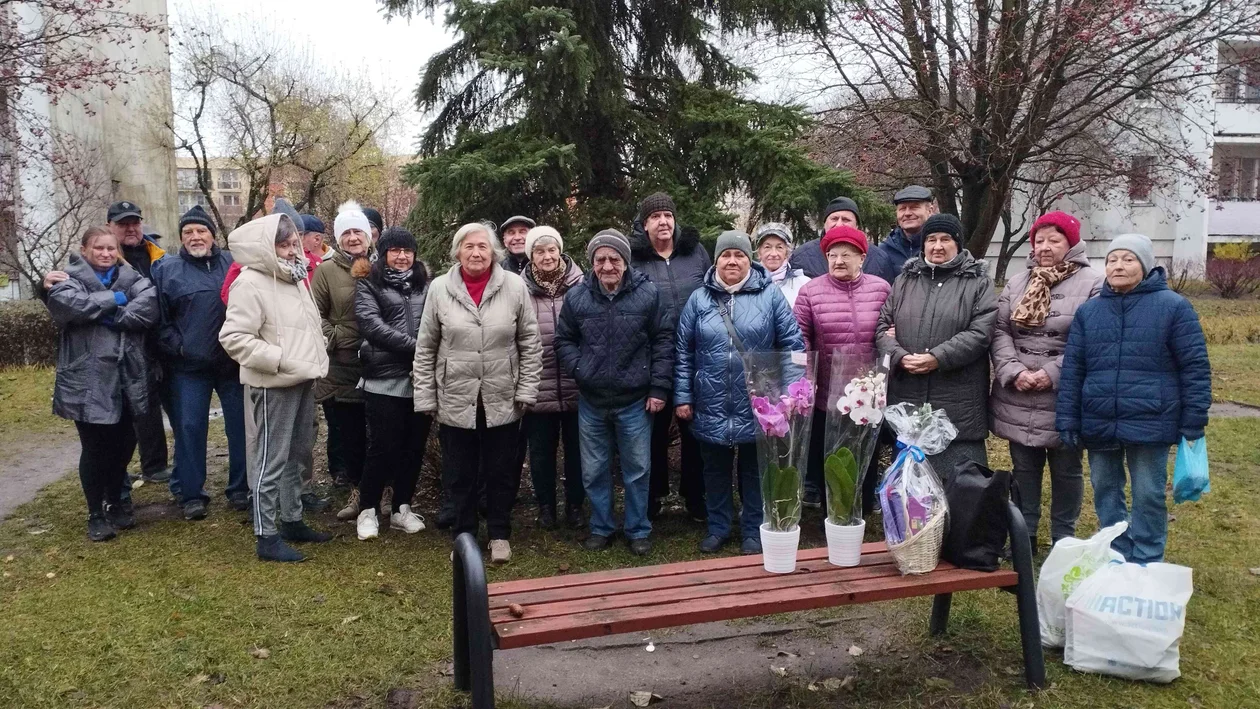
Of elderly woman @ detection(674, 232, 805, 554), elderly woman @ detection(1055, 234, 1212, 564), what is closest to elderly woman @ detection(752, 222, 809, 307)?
elderly woman @ detection(674, 232, 805, 554)

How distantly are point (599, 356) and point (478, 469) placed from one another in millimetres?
994

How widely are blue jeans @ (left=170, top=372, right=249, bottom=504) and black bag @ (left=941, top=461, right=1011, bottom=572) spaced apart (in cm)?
442

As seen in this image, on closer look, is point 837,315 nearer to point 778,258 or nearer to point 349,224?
point 778,258

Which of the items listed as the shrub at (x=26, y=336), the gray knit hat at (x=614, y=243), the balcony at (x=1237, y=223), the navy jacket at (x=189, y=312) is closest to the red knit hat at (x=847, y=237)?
the gray knit hat at (x=614, y=243)

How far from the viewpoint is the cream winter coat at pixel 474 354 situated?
480 cm

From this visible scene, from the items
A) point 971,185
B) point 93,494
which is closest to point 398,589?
point 93,494

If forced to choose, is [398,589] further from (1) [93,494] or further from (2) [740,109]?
(2) [740,109]

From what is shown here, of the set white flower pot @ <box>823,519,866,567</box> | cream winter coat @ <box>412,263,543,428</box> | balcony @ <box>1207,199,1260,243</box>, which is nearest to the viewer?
white flower pot @ <box>823,519,866,567</box>

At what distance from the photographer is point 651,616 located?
3020 mm

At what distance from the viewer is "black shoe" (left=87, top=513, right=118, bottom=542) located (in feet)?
17.6

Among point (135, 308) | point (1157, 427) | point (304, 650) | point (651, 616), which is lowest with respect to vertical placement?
point (304, 650)

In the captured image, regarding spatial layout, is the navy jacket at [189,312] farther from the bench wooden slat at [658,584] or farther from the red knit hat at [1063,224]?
the red knit hat at [1063,224]

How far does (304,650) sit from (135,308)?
8.54ft

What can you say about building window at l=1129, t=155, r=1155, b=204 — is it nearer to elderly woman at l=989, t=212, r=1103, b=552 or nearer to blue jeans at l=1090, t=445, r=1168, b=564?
elderly woman at l=989, t=212, r=1103, b=552
